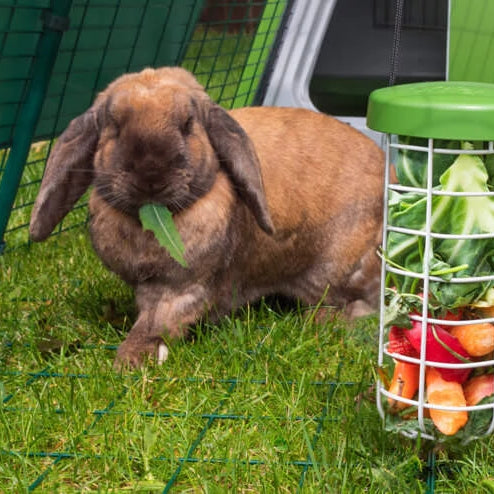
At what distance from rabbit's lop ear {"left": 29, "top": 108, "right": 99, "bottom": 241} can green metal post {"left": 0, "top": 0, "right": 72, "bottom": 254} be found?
0.59 meters

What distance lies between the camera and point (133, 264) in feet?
7.49

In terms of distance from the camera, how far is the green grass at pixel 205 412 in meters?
1.62

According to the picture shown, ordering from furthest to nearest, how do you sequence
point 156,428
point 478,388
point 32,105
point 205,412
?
point 32,105
point 205,412
point 156,428
point 478,388

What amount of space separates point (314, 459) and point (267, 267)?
103 cm

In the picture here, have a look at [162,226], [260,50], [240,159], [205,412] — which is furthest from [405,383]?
[260,50]

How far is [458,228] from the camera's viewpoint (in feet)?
5.03

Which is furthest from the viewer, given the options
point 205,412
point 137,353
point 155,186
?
point 137,353

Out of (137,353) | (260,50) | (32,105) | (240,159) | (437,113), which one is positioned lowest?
(137,353)

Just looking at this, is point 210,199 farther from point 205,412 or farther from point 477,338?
point 477,338

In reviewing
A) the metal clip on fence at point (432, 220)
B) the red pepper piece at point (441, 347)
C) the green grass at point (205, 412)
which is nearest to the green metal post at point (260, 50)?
the green grass at point (205, 412)

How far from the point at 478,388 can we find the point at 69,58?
211 centimetres

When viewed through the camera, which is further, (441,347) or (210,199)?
(210,199)

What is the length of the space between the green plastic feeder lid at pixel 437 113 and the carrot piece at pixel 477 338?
32 cm

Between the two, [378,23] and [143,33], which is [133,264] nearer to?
[143,33]
